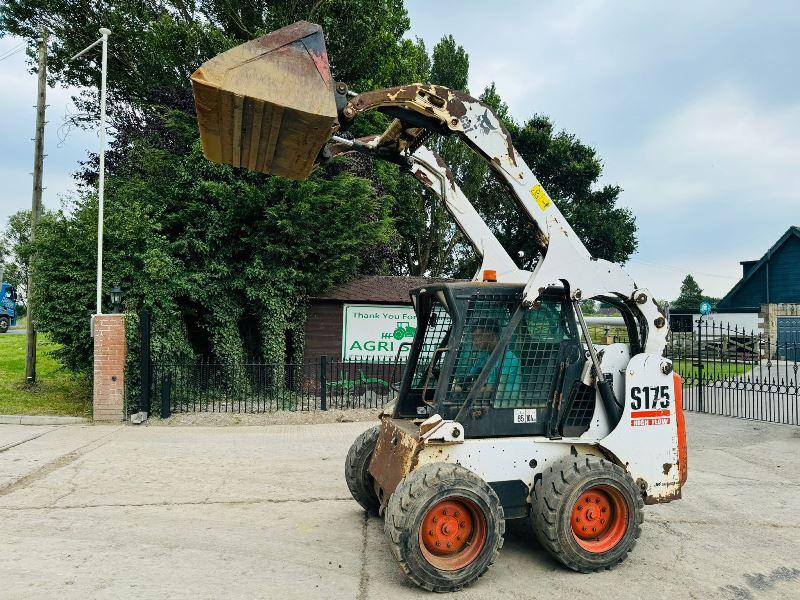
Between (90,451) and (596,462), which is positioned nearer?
(596,462)

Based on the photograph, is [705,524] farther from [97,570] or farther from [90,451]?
[90,451]

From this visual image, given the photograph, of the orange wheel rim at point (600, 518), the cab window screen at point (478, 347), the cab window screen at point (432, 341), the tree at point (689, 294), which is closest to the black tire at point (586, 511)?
the orange wheel rim at point (600, 518)

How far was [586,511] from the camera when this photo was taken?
4.46 metres

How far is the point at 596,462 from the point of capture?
4.44 m

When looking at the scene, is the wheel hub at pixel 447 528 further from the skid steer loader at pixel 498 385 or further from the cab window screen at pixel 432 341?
the cab window screen at pixel 432 341

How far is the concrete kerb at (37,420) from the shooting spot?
10.9 meters

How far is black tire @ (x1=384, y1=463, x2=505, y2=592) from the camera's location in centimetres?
392

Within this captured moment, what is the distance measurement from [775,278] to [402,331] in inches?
1082

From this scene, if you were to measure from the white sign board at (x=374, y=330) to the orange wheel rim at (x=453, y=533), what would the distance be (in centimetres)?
989

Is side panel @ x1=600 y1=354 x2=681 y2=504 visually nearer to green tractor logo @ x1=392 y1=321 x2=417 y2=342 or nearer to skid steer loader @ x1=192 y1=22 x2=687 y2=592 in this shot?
skid steer loader @ x1=192 y1=22 x2=687 y2=592

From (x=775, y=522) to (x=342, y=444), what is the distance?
587 centimetres

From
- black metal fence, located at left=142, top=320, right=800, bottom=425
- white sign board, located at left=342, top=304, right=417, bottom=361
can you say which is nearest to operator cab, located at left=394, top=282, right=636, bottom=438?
black metal fence, located at left=142, top=320, right=800, bottom=425

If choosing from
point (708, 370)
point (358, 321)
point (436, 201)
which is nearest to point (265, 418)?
point (358, 321)

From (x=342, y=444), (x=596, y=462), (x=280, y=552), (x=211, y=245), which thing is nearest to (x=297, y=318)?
(x=211, y=245)
